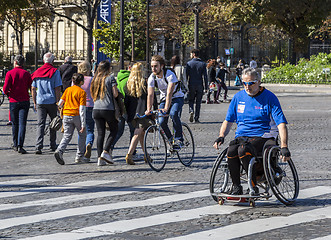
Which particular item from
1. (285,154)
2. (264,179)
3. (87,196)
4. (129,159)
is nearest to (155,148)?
(129,159)

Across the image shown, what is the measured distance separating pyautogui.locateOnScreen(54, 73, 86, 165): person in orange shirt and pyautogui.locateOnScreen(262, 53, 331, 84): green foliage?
105ft

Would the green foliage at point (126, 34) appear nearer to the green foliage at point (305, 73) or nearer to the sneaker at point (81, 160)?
the green foliage at point (305, 73)

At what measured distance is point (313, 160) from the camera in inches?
506

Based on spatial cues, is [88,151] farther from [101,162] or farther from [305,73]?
[305,73]

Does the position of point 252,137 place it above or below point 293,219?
above

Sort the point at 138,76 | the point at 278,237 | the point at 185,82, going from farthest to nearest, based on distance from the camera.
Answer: the point at 185,82
the point at 138,76
the point at 278,237

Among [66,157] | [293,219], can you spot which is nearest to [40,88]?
[66,157]

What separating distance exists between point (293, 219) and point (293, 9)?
143 ft

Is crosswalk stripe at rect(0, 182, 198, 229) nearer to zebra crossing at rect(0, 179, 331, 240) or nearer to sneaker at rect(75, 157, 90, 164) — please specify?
zebra crossing at rect(0, 179, 331, 240)

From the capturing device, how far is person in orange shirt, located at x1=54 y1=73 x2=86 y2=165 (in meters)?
13.0

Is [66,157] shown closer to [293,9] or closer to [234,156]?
[234,156]

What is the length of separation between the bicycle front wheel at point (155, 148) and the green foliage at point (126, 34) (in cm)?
4134

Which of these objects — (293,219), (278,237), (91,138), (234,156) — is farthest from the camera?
(91,138)

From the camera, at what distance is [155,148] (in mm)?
11922
